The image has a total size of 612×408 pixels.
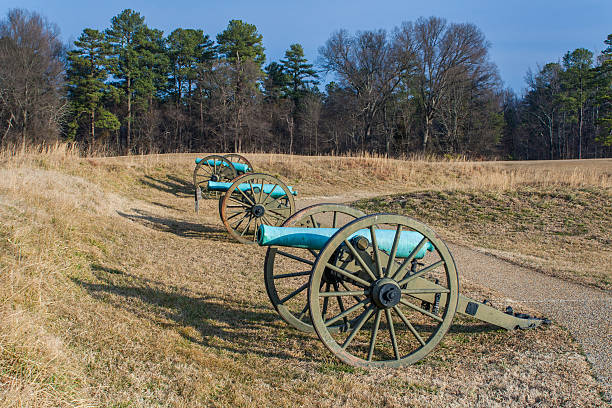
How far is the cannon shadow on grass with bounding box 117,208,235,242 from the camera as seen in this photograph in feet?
28.6

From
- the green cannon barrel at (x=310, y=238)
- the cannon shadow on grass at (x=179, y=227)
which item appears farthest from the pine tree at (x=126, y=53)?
the green cannon barrel at (x=310, y=238)

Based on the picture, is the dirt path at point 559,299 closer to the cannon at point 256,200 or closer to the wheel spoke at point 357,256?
the wheel spoke at point 357,256

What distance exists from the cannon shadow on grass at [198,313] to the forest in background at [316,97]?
2987cm

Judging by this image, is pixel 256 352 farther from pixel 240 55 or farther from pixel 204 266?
pixel 240 55

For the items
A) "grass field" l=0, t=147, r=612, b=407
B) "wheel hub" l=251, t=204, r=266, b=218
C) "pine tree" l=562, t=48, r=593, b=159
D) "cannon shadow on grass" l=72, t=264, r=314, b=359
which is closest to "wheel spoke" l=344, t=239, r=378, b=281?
"grass field" l=0, t=147, r=612, b=407

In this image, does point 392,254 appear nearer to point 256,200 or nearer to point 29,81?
point 256,200

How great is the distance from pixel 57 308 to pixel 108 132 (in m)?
38.0

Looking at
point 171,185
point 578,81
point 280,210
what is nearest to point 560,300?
point 280,210

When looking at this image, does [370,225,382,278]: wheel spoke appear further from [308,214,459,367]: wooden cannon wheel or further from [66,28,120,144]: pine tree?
[66,28,120,144]: pine tree

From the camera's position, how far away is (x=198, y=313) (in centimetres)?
445

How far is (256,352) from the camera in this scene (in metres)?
3.62

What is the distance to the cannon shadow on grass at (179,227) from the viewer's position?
28.6ft

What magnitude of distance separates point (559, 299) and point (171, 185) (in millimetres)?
14410

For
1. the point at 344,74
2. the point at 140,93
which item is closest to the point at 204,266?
the point at 344,74
